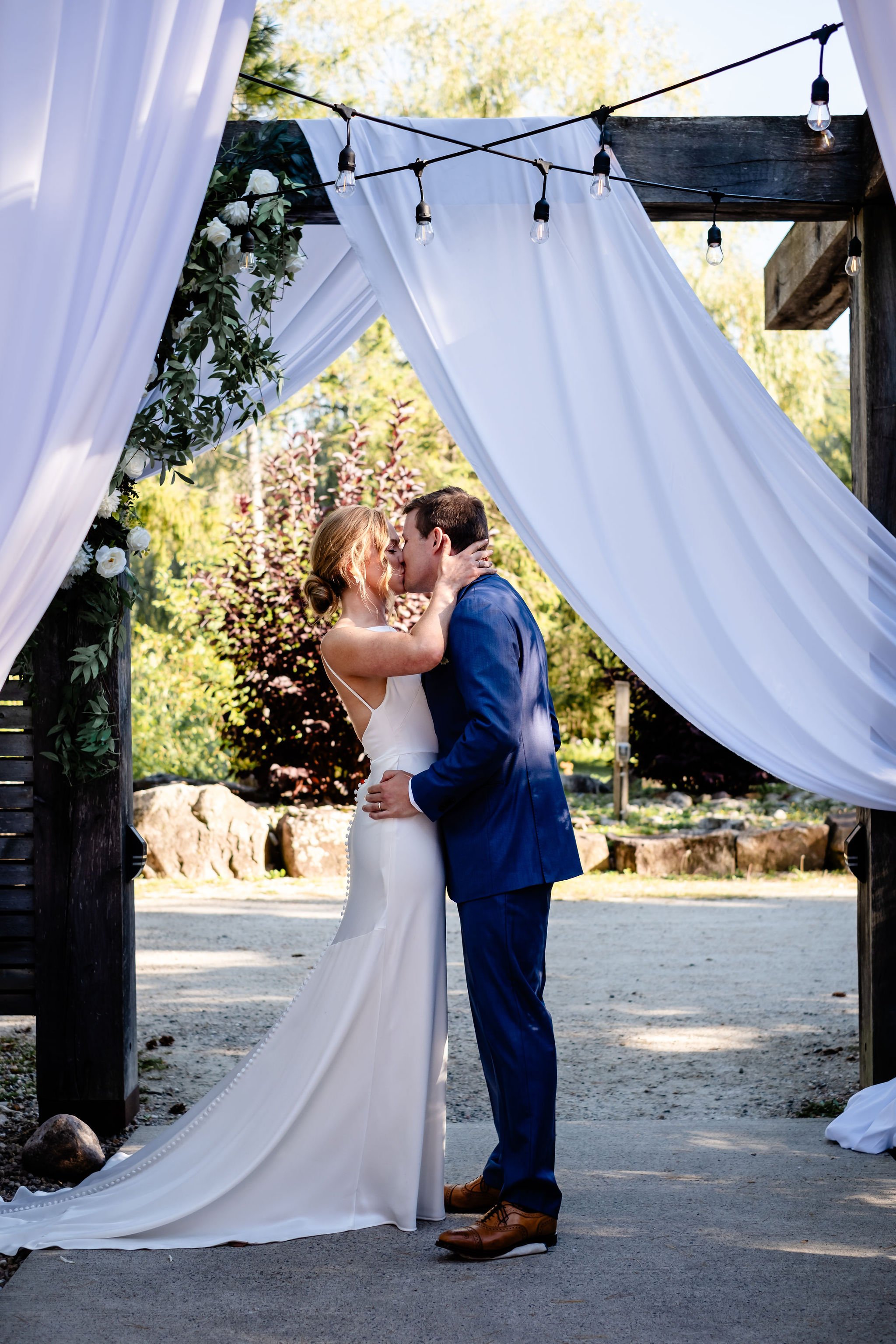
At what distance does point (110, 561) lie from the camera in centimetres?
352

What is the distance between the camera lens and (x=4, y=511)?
7.92 feet

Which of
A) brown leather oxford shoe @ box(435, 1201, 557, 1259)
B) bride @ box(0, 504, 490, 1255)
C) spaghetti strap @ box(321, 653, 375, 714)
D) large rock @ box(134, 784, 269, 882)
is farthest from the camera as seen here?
large rock @ box(134, 784, 269, 882)

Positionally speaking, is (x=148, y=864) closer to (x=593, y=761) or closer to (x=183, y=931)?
(x=183, y=931)

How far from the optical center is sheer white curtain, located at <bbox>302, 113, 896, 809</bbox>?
331 centimetres

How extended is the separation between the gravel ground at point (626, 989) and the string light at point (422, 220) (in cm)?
272

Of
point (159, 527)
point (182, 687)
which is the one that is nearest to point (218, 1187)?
point (182, 687)

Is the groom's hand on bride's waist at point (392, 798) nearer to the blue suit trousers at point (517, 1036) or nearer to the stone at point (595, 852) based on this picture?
the blue suit trousers at point (517, 1036)

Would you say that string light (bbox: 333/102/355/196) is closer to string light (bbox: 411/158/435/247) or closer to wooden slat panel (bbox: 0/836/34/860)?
string light (bbox: 411/158/435/247)

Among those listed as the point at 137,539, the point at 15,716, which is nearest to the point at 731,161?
the point at 137,539

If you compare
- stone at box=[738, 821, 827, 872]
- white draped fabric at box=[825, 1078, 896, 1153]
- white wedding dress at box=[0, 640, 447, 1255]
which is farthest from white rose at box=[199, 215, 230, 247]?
stone at box=[738, 821, 827, 872]

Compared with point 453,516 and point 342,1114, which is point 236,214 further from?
point 342,1114

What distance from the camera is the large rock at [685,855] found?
28.5ft

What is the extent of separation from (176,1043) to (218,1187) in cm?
198

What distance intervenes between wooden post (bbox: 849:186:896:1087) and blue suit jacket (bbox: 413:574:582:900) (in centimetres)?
127
